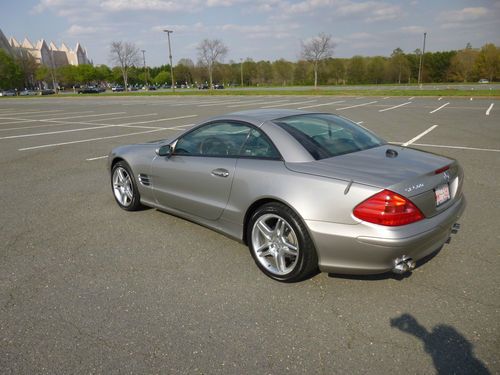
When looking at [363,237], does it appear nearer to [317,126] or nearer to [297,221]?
[297,221]

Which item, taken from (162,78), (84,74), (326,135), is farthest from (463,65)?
(84,74)

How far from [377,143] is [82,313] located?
120 inches

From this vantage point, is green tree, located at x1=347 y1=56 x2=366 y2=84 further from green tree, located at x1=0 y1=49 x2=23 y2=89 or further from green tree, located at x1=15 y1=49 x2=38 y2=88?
green tree, located at x1=15 y1=49 x2=38 y2=88

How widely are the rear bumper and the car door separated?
3.57 ft

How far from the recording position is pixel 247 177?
10.7ft

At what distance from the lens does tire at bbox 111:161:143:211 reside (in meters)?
4.75

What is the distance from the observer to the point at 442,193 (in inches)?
117

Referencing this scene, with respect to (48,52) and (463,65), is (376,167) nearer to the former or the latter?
(463,65)

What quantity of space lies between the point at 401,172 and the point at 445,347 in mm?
1233

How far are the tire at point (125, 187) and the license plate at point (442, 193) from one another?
3.40m

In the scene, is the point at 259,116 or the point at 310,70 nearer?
the point at 259,116

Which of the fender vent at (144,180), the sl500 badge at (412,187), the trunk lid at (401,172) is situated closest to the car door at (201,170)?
the fender vent at (144,180)

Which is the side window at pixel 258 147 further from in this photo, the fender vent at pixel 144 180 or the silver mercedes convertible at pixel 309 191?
the fender vent at pixel 144 180

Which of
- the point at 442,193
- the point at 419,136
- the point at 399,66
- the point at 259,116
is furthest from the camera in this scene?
the point at 399,66
